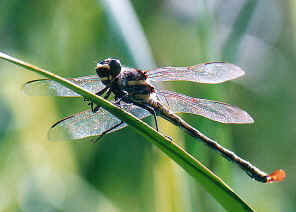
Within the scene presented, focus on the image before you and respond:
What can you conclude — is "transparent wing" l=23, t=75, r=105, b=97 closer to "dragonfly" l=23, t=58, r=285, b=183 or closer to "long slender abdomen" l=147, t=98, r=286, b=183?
"dragonfly" l=23, t=58, r=285, b=183

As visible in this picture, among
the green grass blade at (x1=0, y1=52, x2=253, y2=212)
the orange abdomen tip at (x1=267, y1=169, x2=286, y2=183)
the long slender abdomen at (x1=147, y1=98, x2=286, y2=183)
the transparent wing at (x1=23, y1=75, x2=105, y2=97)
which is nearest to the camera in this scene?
the green grass blade at (x1=0, y1=52, x2=253, y2=212)

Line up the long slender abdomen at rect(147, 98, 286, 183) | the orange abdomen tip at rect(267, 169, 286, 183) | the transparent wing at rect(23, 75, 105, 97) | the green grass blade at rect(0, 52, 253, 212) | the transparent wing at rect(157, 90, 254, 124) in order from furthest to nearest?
1. the transparent wing at rect(157, 90, 254, 124)
2. the transparent wing at rect(23, 75, 105, 97)
3. the long slender abdomen at rect(147, 98, 286, 183)
4. the orange abdomen tip at rect(267, 169, 286, 183)
5. the green grass blade at rect(0, 52, 253, 212)

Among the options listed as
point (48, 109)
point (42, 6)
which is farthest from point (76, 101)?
point (42, 6)

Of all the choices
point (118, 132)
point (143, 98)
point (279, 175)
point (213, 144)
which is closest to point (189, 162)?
point (279, 175)

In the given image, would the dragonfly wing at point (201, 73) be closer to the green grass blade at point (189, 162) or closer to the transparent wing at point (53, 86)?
the transparent wing at point (53, 86)

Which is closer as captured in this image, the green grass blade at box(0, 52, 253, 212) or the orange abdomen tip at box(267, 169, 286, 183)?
the green grass blade at box(0, 52, 253, 212)

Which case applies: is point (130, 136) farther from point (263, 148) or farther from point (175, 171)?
point (263, 148)

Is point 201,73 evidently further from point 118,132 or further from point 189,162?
point 118,132

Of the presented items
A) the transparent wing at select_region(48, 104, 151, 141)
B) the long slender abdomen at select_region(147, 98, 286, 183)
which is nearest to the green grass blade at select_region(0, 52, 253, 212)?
the long slender abdomen at select_region(147, 98, 286, 183)
